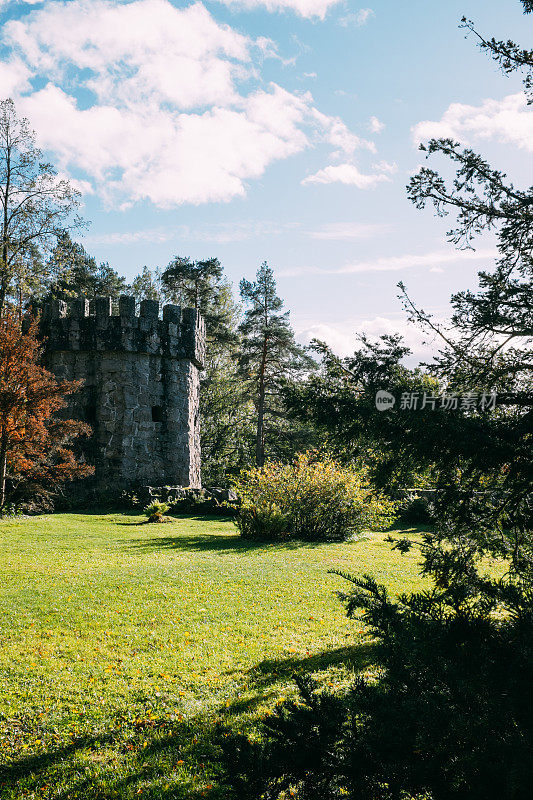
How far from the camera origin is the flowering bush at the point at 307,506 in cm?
1244

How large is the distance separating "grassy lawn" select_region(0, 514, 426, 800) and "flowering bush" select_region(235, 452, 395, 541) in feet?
7.13

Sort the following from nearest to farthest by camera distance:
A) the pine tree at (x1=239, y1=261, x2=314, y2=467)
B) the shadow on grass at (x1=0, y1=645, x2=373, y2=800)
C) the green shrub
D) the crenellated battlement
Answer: the shadow on grass at (x1=0, y1=645, x2=373, y2=800), the green shrub, the crenellated battlement, the pine tree at (x1=239, y1=261, x2=314, y2=467)

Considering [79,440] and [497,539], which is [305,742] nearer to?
[497,539]

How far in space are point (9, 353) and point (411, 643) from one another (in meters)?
14.3

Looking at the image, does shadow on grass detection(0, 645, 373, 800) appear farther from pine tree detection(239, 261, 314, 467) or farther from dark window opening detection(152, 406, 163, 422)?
pine tree detection(239, 261, 314, 467)

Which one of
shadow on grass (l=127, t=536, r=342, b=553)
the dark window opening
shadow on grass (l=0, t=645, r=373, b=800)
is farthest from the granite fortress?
shadow on grass (l=0, t=645, r=373, b=800)

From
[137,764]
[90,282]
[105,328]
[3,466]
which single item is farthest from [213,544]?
[90,282]

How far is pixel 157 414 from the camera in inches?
757

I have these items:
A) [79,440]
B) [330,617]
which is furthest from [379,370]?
[79,440]

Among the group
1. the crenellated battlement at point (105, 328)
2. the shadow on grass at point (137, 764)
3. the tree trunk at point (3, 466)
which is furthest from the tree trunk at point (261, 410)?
the shadow on grass at point (137, 764)

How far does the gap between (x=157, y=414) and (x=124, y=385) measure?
5.38 ft

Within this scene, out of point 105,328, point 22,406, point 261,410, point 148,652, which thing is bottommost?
point 148,652

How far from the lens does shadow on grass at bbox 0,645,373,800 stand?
3197mm

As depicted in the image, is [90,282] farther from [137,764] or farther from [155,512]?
[137,764]
